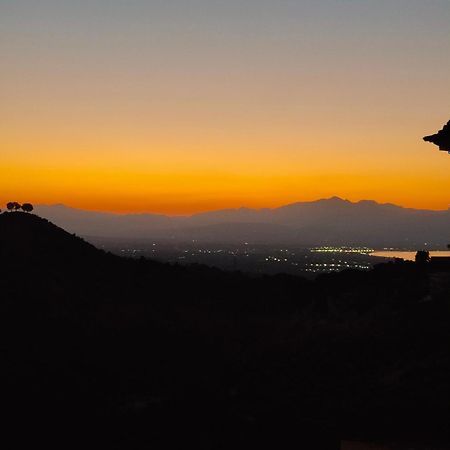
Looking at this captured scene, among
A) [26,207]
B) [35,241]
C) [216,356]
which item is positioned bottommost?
[216,356]

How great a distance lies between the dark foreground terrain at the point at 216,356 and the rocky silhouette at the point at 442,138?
383 inches

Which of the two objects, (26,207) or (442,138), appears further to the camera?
(26,207)

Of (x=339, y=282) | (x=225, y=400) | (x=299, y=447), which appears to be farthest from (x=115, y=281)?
(x=299, y=447)

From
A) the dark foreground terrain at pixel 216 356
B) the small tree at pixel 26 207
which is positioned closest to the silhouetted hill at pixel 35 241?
the dark foreground terrain at pixel 216 356

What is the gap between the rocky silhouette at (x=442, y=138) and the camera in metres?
19.9

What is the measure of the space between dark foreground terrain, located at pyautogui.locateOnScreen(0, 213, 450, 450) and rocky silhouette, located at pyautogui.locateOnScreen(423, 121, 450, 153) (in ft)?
31.9

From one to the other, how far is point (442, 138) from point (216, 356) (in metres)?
28.0

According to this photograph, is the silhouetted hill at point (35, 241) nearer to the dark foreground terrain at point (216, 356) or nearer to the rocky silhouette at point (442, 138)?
the dark foreground terrain at point (216, 356)

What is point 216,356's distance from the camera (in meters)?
43.7

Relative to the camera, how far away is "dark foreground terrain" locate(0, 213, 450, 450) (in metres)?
27.5

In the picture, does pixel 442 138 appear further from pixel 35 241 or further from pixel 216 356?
pixel 35 241

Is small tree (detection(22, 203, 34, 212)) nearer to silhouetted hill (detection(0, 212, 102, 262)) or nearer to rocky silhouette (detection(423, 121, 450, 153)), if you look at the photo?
silhouetted hill (detection(0, 212, 102, 262))

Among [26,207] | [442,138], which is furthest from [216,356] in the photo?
[26,207]

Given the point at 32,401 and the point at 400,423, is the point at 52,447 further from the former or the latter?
the point at 400,423
